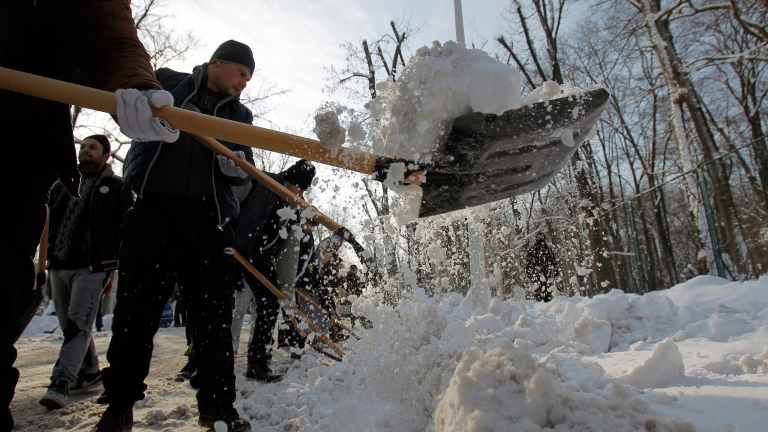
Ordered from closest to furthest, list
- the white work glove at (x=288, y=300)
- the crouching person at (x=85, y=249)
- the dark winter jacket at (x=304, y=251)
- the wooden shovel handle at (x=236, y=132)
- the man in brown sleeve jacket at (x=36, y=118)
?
the man in brown sleeve jacket at (x=36, y=118), the wooden shovel handle at (x=236, y=132), the crouching person at (x=85, y=249), the white work glove at (x=288, y=300), the dark winter jacket at (x=304, y=251)

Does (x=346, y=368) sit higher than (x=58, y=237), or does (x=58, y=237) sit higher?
(x=58, y=237)

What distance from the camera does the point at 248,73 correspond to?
2.47 meters

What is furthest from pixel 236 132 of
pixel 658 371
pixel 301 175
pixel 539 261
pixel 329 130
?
pixel 539 261

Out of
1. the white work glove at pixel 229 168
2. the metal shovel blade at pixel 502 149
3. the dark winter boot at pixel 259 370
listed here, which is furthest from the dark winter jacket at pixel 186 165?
the dark winter boot at pixel 259 370

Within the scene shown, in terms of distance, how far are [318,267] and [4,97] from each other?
15.7ft

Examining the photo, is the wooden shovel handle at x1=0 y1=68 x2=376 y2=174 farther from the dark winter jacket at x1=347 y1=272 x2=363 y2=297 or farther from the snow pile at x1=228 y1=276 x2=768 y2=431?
the dark winter jacket at x1=347 y1=272 x2=363 y2=297

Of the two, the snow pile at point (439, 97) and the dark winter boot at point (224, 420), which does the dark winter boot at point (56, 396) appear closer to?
the dark winter boot at point (224, 420)

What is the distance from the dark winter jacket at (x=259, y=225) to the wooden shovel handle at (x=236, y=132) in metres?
1.93

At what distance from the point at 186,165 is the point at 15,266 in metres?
0.89

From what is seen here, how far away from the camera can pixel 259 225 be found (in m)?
3.63

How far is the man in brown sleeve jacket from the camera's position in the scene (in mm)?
1374

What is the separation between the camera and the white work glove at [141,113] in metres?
1.58

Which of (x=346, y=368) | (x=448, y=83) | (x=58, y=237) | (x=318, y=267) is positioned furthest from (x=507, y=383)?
(x=318, y=267)

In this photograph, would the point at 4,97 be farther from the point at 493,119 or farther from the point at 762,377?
the point at 762,377
